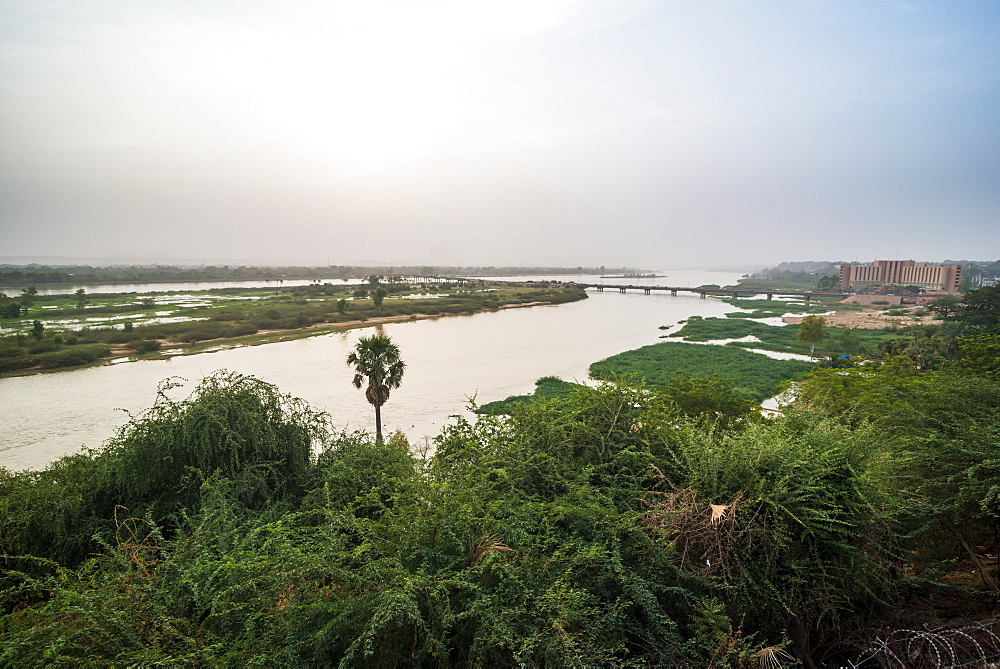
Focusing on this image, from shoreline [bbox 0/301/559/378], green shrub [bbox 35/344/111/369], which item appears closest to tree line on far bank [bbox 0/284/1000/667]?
shoreline [bbox 0/301/559/378]

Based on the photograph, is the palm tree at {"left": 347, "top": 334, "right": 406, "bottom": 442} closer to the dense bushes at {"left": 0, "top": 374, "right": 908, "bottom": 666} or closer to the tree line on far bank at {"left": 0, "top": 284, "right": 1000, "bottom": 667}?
the tree line on far bank at {"left": 0, "top": 284, "right": 1000, "bottom": 667}

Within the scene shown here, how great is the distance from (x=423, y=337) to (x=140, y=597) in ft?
140

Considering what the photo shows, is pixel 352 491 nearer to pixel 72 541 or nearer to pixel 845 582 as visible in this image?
pixel 72 541

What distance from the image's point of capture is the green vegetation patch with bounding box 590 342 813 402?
1134 inches

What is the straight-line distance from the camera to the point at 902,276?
13050 centimetres

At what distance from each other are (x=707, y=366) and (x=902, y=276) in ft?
472

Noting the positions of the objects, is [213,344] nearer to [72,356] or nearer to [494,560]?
[72,356]

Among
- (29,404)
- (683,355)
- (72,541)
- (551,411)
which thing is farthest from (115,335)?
(683,355)

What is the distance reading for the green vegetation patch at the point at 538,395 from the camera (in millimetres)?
22797

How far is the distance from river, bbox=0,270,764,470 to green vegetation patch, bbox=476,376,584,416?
1.01 meters

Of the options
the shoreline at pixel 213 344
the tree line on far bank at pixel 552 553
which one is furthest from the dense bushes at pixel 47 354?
the tree line on far bank at pixel 552 553

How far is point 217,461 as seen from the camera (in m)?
9.93

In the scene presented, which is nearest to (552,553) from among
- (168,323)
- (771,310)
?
(168,323)

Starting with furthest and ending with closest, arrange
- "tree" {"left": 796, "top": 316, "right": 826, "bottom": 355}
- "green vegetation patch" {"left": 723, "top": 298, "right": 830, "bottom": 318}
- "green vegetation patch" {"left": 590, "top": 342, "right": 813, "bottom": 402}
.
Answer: "green vegetation patch" {"left": 723, "top": 298, "right": 830, "bottom": 318}
"tree" {"left": 796, "top": 316, "right": 826, "bottom": 355}
"green vegetation patch" {"left": 590, "top": 342, "right": 813, "bottom": 402}
